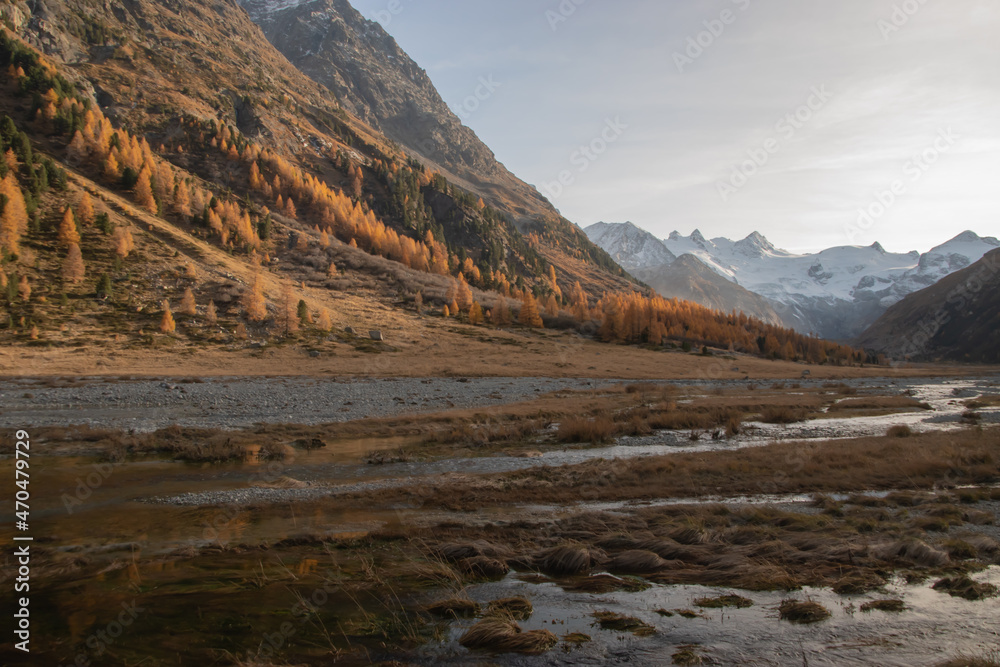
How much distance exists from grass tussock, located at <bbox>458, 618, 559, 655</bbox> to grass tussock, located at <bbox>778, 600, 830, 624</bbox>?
4067 millimetres

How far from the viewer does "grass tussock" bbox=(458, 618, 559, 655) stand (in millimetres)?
7559

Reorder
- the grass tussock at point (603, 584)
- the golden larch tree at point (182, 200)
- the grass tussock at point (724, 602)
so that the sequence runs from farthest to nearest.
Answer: the golden larch tree at point (182, 200)
the grass tussock at point (603, 584)
the grass tussock at point (724, 602)

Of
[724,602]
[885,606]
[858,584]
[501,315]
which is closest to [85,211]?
[501,315]

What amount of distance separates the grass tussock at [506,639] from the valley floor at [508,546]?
28 millimetres

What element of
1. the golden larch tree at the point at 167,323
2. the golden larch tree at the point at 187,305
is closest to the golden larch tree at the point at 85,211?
the golden larch tree at the point at 187,305

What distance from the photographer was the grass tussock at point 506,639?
756cm

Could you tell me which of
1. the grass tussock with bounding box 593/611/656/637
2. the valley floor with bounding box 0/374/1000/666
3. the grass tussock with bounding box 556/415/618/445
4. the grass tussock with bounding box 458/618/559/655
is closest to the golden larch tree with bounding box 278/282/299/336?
the valley floor with bounding box 0/374/1000/666

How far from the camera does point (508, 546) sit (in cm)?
1198

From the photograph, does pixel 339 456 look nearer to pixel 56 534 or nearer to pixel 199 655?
pixel 56 534

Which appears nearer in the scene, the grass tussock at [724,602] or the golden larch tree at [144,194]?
the grass tussock at [724,602]

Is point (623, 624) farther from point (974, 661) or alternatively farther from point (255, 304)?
Result: point (255, 304)

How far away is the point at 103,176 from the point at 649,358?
146 m

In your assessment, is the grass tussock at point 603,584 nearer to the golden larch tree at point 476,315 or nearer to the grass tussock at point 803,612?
→ the grass tussock at point 803,612

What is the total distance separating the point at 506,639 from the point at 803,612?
5.16 m
